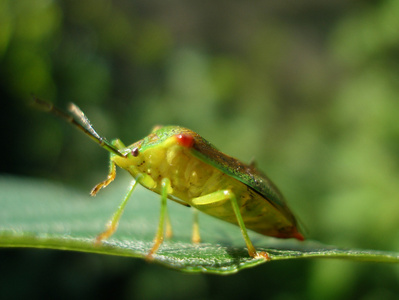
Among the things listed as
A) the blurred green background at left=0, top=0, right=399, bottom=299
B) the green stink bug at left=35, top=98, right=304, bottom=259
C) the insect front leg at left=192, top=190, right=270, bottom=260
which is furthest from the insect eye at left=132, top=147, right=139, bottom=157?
the blurred green background at left=0, top=0, right=399, bottom=299

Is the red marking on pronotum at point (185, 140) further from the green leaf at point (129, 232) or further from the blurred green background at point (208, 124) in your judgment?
the blurred green background at point (208, 124)

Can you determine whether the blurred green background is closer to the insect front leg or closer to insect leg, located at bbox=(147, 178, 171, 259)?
the insect front leg

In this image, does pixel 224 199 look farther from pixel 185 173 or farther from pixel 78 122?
pixel 78 122

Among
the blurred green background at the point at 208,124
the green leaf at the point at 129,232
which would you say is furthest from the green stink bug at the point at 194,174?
the blurred green background at the point at 208,124

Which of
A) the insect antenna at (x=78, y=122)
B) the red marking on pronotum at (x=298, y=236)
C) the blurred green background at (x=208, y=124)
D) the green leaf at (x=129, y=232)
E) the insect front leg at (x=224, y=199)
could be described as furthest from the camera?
the blurred green background at (x=208, y=124)

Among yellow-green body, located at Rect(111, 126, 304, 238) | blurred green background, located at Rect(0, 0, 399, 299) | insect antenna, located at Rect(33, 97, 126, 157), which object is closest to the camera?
insect antenna, located at Rect(33, 97, 126, 157)

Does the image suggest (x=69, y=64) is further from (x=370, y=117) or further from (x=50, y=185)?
(x=370, y=117)
